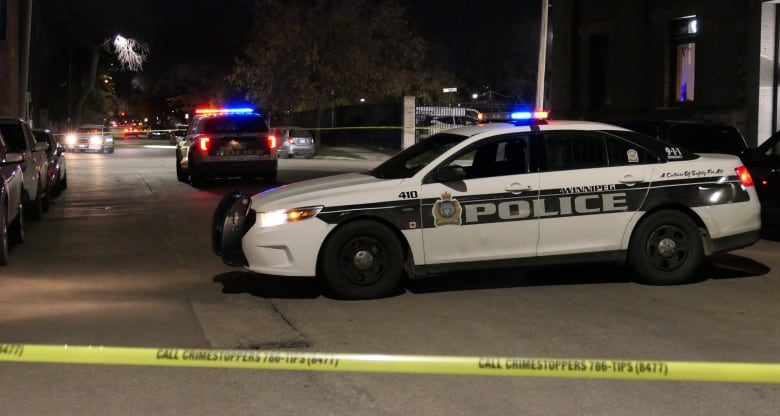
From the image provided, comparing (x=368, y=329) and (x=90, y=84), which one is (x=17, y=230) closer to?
(x=368, y=329)

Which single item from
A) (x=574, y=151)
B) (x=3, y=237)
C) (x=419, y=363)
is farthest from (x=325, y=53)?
(x=419, y=363)

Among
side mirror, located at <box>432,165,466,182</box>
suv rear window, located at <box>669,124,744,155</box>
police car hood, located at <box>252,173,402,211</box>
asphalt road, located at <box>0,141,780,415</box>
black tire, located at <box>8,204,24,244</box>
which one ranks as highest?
suv rear window, located at <box>669,124,744,155</box>

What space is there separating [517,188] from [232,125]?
41.7ft

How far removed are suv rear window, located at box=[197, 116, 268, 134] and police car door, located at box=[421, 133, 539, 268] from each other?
12221mm

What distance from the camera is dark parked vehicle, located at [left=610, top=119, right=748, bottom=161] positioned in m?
13.2

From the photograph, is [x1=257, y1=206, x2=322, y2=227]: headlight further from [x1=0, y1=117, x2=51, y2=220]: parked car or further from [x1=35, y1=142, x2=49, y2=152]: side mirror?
[x1=35, y1=142, x2=49, y2=152]: side mirror

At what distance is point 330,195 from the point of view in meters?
7.54

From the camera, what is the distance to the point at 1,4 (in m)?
24.3

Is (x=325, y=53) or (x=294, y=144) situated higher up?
(x=325, y=53)

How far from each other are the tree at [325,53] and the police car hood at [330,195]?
34631mm

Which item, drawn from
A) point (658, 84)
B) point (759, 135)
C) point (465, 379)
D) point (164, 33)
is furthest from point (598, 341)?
point (164, 33)

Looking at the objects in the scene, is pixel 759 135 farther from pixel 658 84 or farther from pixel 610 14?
pixel 610 14

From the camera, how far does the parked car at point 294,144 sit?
3650 cm

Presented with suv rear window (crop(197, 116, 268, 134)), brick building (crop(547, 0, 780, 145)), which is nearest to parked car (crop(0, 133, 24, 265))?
suv rear window (crop(197, 116, 268, 134))
